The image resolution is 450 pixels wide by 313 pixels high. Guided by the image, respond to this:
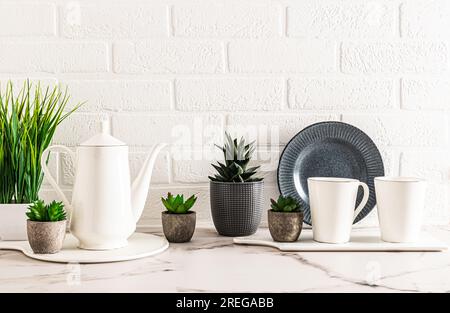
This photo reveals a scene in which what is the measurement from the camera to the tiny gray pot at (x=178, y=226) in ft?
4.06

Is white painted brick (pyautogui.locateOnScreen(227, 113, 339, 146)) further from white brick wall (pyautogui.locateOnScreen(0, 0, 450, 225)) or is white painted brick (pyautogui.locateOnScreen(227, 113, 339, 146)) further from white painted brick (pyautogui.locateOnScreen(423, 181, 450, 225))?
white painted brick (pyautogui.locateOnScreen(423, 181, 450, 225))

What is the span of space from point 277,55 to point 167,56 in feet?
0.95

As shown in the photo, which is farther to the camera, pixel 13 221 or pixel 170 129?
pixel 170 129

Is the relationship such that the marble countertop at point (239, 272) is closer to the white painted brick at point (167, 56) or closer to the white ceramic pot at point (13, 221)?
the white ceramic pot at point (13, 221)

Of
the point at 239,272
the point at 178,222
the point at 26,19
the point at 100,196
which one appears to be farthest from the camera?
the point at 26,19

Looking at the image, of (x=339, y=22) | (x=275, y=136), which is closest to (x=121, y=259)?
(x=275, y=136)

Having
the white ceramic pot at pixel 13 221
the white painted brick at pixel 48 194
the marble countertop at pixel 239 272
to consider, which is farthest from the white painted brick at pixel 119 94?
the marble countertop at pixel 239 272

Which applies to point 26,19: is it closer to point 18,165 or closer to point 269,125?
point 18,165

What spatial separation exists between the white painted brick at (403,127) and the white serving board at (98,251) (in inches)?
24.6

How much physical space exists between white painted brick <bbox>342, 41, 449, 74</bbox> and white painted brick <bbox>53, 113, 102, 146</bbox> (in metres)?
0.68

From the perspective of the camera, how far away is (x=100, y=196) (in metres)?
1.13

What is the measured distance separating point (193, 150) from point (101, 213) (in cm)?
40

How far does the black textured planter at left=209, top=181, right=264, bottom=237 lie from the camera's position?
1291 millimetres

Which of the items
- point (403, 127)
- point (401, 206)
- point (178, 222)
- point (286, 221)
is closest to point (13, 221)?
point (178, 222)
